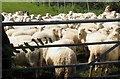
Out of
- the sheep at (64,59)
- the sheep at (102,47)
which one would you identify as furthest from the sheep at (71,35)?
the sheep at (64,59)

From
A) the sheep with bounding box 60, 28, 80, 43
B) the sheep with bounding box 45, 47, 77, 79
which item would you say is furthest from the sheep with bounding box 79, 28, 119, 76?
the sheep with bounding box 45, 47, 77, 79

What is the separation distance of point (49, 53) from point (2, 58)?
518 cm

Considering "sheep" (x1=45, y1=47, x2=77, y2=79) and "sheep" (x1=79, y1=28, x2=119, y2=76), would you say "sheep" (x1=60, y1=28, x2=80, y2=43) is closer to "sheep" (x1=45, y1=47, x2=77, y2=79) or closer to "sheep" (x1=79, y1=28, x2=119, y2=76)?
"sheep" (x1=79, y1=28, x2=119, y2=76)

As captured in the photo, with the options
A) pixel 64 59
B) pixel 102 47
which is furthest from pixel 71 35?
pixel 64 59

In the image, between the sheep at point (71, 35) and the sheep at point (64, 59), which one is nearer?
the sheep at point (64, 59)

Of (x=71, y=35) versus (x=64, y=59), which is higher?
(x=71, y=35)

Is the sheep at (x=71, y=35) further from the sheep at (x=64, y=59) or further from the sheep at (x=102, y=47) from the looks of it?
the sheep at (x=64, y=59)

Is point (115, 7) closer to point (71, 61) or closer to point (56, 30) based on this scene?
point (56, 30)

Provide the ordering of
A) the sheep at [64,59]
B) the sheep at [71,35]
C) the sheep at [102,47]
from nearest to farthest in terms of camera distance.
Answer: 1. the sheep at [64,59]
2. the sheep at [102,47]
3. the sheep at [71,35]

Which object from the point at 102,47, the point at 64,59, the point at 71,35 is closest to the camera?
the point at 64,59

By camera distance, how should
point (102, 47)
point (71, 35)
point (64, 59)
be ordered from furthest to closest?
1. point (71, 35)
2. point (102, 47)
3. point (64, 59)

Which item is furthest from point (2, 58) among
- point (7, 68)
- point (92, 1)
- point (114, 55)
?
point (92, 1)

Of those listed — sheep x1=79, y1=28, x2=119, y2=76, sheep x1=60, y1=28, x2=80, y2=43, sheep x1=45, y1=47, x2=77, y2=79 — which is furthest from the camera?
sheep x1=60, y1=28, x2=80, y2=43

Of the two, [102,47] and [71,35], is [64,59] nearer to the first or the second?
[102,47]
